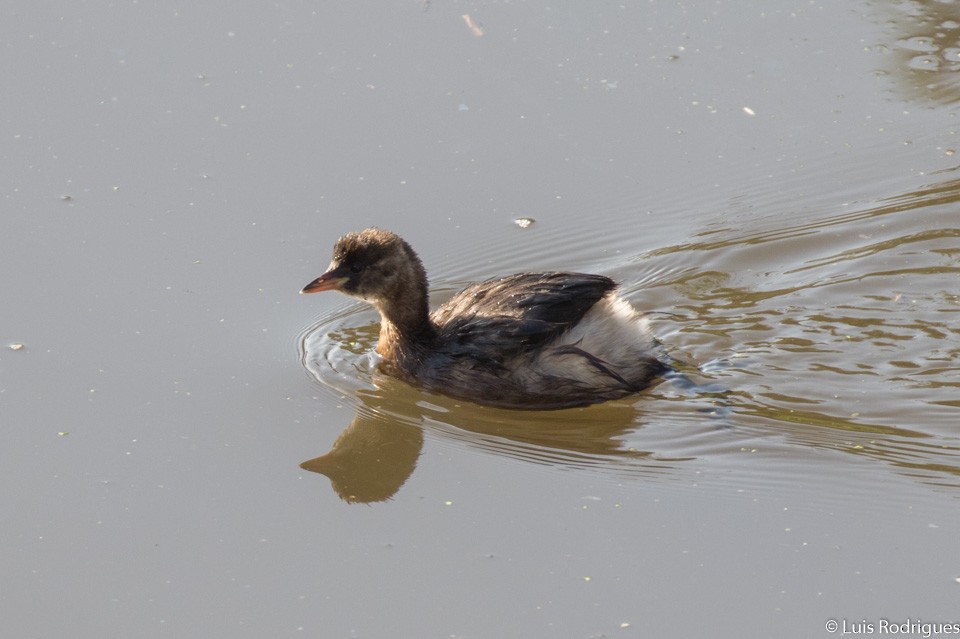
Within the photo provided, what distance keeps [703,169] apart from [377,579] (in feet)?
12.5

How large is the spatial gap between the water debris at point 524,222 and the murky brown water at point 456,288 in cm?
4

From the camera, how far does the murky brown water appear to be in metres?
5.18

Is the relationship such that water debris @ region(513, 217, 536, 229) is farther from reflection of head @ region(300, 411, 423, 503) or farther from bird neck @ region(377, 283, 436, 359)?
reflection of head @ region(300, 411, 423, 503)

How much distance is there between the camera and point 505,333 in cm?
662

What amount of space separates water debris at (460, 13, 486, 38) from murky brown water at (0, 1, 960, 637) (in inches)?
0.9

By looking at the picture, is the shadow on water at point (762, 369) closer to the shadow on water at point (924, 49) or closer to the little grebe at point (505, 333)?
the little grebe at point (505, 333)

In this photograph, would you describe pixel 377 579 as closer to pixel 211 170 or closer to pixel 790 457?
pixel 790 457

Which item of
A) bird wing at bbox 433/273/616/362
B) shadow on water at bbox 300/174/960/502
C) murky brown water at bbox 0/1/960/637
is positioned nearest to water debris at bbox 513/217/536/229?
murky brown water at bbox 0/1/960/637

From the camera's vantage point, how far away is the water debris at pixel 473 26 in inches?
362
